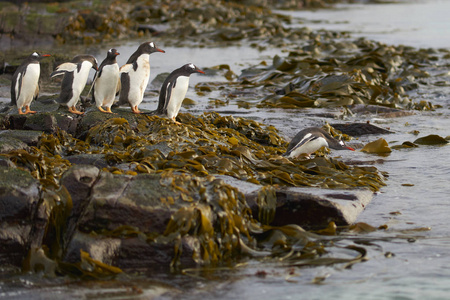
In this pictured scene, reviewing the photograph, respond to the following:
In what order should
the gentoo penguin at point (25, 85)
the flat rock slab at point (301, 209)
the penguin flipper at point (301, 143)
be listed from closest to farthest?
the flat rock slab at point (301, 209) < the penguin flipper at point (301, 143) < the gentoo penguin at point (25, 85)

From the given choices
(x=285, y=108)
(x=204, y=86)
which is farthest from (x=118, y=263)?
(x=204, y=86)

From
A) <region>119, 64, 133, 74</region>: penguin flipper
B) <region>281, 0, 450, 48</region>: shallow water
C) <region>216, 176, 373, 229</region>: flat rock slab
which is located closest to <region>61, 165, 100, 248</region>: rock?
<region>216, 176, 373, 229</region>: flat rock slab

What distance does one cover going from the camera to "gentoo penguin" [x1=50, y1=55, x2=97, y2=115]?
23.4 ft

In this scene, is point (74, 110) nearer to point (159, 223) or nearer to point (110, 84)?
point (110, 84)

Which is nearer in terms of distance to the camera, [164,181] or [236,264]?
[236,264]

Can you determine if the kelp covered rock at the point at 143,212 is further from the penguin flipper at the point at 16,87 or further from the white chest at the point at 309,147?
the penguin flipper at the point at 16,87

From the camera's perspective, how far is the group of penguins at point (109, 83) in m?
7.06

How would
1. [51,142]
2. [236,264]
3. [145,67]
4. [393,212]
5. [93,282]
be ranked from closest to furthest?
[93,282] → [236,264] → [393,212] → [51,142] → [145,67]

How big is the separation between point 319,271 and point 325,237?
A: 540mm

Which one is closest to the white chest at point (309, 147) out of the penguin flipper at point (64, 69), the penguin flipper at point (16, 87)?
the penguin flipper at point (64, 69)

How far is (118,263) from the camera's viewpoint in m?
4.15

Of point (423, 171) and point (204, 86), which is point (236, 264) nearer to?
point (423, 171)

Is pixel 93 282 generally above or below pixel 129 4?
below

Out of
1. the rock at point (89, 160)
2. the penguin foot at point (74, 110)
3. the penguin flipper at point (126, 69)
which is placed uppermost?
the penguin flipper at point (126, 69)
